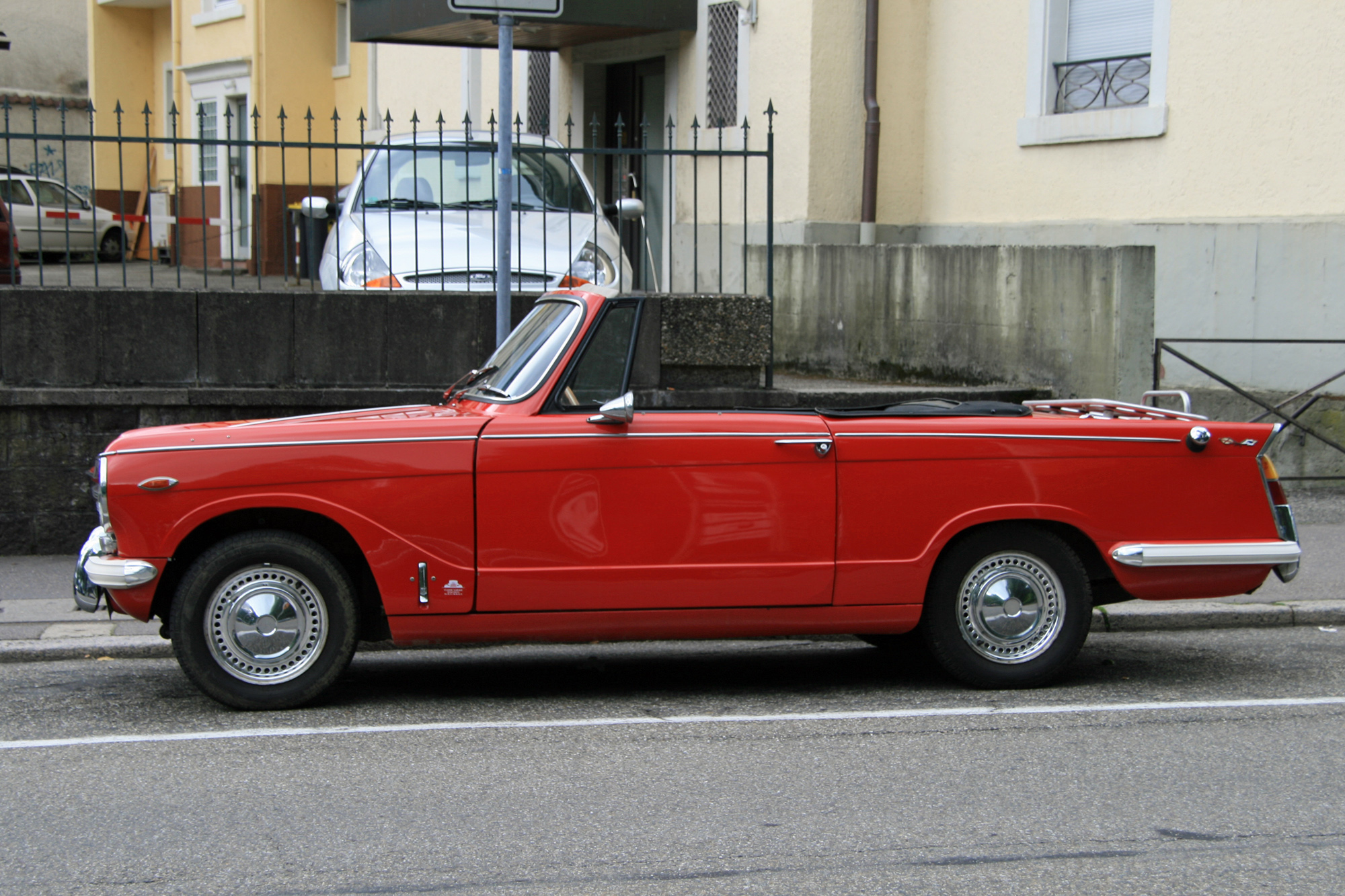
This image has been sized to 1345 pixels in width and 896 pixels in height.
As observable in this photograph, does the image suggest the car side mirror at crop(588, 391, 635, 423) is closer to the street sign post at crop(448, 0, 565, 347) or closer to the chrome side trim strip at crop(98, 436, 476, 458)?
the chrome side trim strip at crop(98, 436, 476, 458)

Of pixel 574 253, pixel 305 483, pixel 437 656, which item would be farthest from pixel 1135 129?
pixel 305 483

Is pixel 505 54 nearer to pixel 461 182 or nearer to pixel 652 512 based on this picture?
pixel 652 512

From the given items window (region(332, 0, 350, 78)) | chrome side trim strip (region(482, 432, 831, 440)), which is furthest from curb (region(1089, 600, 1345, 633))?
window (region(332, 0, 350, 78))

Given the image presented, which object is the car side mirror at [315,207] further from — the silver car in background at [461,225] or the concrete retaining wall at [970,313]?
the concrete retaining wall at [970,313]

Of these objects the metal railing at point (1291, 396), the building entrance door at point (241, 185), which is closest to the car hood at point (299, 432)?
the metal railing at point (1291, 396)

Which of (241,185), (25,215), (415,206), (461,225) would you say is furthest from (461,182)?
(25,215)

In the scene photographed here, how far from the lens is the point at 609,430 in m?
6.16

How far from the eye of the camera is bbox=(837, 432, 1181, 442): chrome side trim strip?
20.6 ft

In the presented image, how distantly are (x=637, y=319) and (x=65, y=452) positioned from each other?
481 cm

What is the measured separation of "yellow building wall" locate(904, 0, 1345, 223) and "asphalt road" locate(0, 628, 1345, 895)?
5.93 metres

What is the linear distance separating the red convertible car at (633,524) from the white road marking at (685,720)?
279 mm

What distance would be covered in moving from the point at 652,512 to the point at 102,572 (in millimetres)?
2229

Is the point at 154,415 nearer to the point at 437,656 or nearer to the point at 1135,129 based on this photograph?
the point at 437,656

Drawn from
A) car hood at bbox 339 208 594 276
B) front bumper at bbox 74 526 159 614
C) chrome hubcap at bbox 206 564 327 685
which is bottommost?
chrome hubcap at bbox 206 564 327 685
